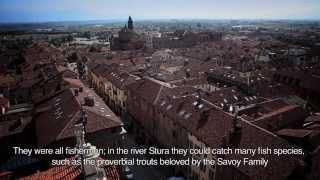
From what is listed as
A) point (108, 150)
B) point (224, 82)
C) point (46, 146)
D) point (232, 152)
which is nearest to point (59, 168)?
point (46, 146)

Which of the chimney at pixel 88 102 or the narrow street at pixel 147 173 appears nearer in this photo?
the narrow street at pixel 147 173

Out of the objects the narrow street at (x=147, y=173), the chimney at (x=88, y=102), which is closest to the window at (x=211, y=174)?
the narrow street at (x=147, y=173)

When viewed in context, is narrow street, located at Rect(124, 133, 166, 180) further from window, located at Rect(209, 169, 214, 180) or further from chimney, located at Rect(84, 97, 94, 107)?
chimney, located at Rect(84, 97, 94, 107)

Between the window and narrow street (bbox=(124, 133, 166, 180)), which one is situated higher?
the window

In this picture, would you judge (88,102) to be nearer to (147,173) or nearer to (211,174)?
(147,173)

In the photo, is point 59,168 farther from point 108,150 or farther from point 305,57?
point 305,57

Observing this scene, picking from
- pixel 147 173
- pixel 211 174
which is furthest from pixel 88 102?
pixel 211 174

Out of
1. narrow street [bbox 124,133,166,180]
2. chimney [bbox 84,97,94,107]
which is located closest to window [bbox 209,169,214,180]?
narrow street [bbox 124,133,166,180]

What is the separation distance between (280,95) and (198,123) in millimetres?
22386

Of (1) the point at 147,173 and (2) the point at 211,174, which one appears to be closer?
(2) the point at 211,174

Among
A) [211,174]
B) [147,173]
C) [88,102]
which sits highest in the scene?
[88,102]

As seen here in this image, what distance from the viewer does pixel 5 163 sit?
26.7 metres

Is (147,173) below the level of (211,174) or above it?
below

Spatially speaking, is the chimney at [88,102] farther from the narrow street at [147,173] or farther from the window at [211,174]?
the window at [211,174]
